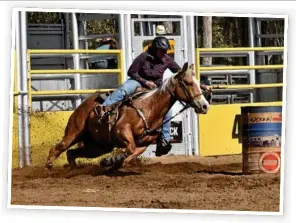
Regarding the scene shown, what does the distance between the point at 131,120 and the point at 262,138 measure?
1.99m

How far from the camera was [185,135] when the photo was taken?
14930 millimetres

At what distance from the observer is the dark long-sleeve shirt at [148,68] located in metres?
13.1

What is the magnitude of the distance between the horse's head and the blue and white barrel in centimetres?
64

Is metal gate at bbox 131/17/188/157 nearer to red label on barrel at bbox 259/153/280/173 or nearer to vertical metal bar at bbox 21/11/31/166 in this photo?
vertical metal bar at bbox 21/11/31/166

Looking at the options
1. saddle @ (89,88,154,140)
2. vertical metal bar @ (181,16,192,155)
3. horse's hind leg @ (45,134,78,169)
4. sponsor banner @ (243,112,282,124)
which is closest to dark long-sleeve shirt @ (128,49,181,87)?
saddle @ (89,88,154,140)

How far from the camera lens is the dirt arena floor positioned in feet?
36.2

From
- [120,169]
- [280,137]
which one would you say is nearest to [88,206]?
[120,169]

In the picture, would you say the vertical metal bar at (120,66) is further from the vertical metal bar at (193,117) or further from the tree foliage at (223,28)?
the vertical metal bar at (193,117)

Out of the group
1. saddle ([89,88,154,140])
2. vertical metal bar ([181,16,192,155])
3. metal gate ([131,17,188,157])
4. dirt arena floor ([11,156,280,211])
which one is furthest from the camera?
vertical metal bar ([181,16,192,155])

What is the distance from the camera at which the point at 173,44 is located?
14.7 m

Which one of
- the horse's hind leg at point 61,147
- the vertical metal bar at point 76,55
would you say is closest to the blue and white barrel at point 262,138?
the horse's hind leg at point 61,147
